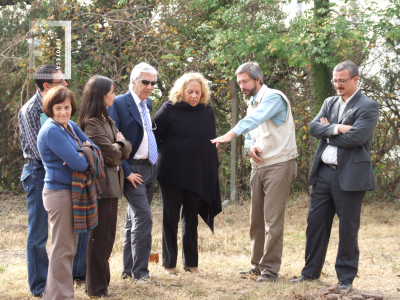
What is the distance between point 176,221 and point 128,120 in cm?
115

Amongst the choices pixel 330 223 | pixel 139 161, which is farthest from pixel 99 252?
pixel 330 223

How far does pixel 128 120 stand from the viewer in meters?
4.39

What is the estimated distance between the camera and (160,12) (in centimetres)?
970

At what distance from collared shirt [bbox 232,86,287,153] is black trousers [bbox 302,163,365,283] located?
2.06 feet

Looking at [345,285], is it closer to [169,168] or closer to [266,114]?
[266,114]

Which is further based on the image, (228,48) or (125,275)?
(228,48)

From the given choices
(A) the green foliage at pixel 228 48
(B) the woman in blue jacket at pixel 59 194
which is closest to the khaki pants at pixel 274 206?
(B) the woman in blue jacket at pixel 59 194

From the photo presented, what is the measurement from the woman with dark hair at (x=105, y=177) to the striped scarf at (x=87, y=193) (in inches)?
8.5

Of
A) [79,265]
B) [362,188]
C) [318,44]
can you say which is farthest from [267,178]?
[318,44]

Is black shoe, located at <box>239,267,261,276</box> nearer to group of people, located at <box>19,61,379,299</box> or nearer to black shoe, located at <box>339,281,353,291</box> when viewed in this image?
group of people, located at <box>19,61,379,299</box>

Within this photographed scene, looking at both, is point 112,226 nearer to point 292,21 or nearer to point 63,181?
point 63,181

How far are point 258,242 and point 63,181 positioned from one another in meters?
2.17

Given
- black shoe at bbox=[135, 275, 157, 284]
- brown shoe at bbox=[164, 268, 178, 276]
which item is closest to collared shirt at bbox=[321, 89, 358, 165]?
brown shoe at bbox=[164, 268, 178, 276]

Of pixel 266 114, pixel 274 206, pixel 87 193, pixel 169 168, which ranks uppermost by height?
pixel 266 114
